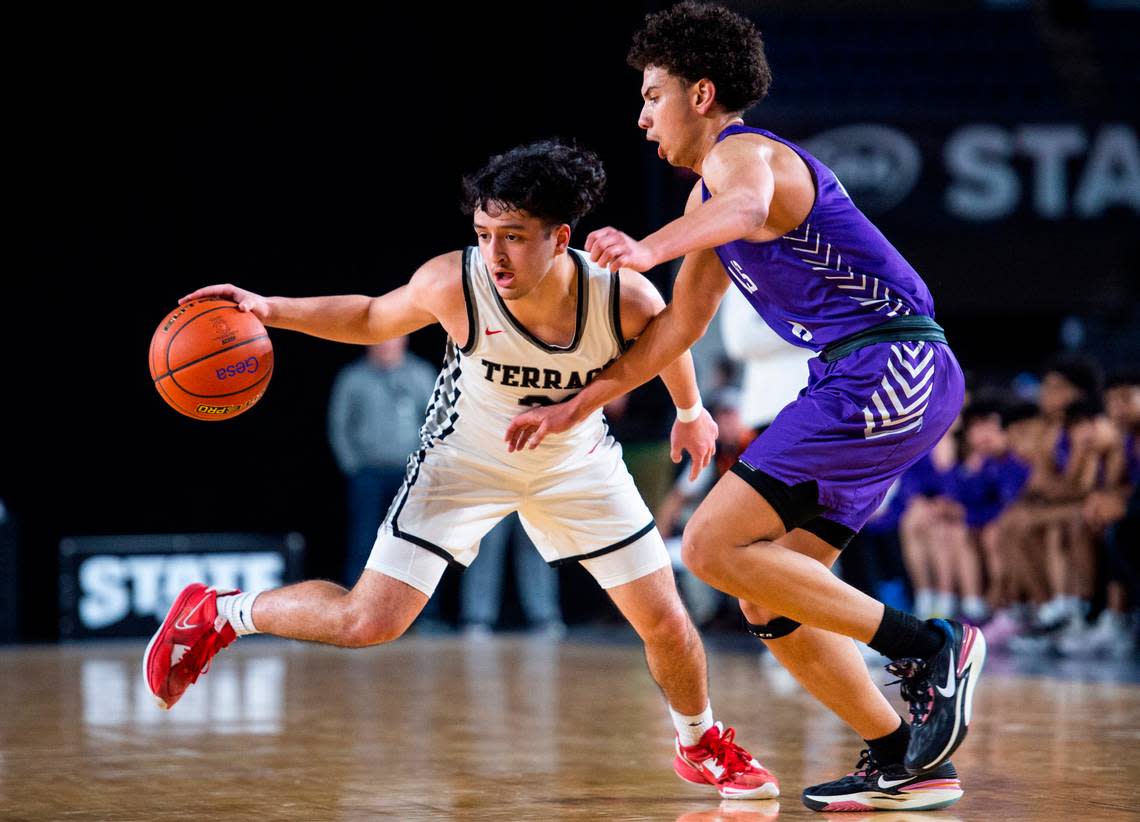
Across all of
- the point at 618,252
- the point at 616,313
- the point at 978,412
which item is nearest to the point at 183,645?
the point at 616,313

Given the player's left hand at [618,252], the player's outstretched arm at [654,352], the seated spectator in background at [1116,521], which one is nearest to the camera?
the player's left hand at [618,252]

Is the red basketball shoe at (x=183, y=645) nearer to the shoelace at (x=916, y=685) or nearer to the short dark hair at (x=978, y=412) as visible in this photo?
the shoelace at (x=916, y=685)

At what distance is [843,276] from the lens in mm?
3734

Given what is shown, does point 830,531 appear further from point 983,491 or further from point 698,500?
point 698,500

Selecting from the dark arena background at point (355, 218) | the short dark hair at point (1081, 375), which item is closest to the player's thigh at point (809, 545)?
the dark arena background at point (355, 218)

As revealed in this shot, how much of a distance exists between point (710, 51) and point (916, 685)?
159cm

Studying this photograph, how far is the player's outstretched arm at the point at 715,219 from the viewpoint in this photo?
3.23 m

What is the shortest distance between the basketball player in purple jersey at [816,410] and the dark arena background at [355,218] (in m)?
3.18

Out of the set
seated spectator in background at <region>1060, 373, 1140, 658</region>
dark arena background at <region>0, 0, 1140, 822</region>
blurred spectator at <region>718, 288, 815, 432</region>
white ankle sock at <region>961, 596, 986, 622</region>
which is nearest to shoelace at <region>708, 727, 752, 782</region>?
blurred spectator at <region>718, 288, 815, 432</region>

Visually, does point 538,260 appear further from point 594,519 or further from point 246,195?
point 246,195

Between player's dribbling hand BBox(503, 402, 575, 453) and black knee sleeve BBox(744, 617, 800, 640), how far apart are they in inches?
27.6

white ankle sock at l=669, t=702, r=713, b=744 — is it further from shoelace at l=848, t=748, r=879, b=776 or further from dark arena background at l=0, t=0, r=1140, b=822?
dark arena background at l=0, t=0, r=1140, b=822

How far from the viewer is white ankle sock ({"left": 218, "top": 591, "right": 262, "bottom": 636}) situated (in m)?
4.29

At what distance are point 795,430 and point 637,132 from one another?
325 inches
